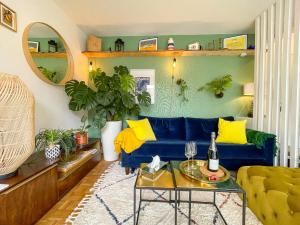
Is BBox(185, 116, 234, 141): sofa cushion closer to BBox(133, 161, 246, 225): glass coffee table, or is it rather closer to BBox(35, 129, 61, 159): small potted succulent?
BBox(133, 161, 246, 225): glass coffee table

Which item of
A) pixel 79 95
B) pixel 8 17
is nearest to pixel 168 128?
pixel 79 95

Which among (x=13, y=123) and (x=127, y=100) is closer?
(x=13, y=123)

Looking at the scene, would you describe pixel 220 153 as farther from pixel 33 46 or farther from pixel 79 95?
pixel 33 46

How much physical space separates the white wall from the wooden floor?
92 centimetres

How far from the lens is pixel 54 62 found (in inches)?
102

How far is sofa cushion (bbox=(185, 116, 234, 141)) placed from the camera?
10.1ft

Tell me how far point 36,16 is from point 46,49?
0.40 metres

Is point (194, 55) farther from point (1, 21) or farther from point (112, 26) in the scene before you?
point (1, 21)

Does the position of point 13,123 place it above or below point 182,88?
below

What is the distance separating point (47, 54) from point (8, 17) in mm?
623

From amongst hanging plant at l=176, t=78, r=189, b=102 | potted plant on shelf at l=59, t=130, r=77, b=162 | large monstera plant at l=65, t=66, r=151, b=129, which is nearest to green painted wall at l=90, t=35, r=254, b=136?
hanging plant at l=176, t=78, r=189, b=102

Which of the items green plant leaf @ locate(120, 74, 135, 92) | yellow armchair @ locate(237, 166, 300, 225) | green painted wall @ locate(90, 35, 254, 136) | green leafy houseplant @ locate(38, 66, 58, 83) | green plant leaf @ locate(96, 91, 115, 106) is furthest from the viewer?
green painted wall @ locate(90, 35, 254, 136)

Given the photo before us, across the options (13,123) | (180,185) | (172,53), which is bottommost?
(180,185)

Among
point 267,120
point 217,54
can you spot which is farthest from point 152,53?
point 267,120
